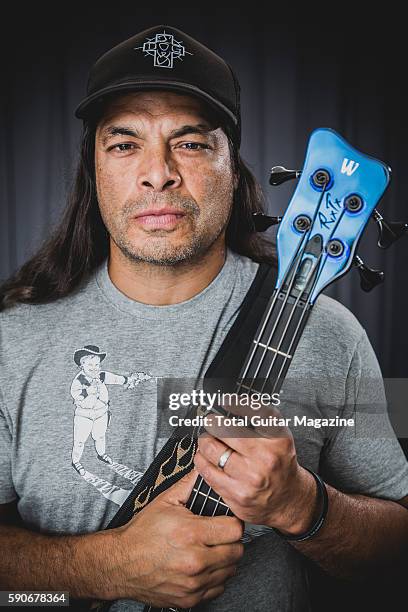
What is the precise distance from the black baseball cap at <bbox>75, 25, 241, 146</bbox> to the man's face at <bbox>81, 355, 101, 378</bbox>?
20.5 inches

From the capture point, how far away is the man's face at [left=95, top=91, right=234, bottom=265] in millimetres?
1295

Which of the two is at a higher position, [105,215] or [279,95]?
[279,95]

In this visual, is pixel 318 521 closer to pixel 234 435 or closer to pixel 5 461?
pixel 234 435

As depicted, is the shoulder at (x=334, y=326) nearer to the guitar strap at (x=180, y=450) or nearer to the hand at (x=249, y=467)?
the guitar strap at (x=180, y=450)

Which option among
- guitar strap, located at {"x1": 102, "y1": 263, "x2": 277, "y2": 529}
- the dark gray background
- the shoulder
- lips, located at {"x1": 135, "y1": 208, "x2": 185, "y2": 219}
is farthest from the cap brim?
the dark gray background

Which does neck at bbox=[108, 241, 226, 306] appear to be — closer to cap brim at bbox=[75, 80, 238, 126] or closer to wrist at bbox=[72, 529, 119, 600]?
cap brim at bbox=[75, 80, 238, 126]

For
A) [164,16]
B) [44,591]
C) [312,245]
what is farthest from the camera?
[164,16]

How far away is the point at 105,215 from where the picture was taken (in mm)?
1387

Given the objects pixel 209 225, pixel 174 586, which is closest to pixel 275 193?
pixel 209 225

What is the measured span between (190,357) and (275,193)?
1.38 m

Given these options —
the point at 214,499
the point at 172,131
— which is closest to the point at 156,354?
the point at 214,499

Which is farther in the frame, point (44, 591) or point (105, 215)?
point (105, 215)

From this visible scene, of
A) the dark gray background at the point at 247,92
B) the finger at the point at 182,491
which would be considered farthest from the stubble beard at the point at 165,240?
the dark gray background at the point at 247,92

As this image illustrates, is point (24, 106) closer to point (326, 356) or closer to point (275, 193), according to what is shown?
point (275, 193)
